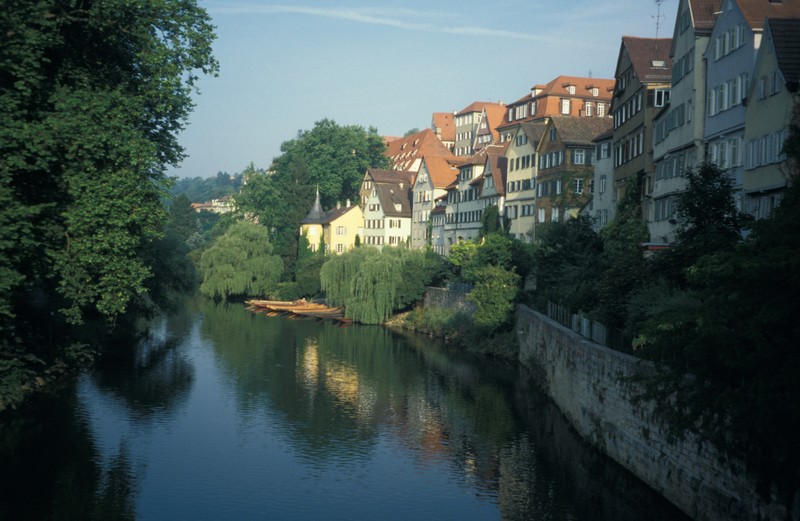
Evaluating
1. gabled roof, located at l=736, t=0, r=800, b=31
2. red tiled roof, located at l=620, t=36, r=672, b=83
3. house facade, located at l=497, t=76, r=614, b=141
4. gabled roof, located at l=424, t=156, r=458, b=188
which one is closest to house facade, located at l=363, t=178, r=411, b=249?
gabled roof, located at l=424, t=156, r=458, b=188

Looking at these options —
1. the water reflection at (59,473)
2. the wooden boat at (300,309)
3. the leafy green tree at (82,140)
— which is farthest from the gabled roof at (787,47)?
the wooden boat at (300,309)

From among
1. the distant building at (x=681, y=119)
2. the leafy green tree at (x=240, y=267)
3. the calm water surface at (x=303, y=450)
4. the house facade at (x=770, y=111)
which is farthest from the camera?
the leafy green tree at (x=240, y=267)

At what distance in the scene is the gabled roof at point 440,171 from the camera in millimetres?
93750

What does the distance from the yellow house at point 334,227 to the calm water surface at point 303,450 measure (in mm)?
55814

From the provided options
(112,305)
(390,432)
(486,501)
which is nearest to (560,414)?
(390,432)

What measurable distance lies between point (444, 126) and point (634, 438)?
129 metres

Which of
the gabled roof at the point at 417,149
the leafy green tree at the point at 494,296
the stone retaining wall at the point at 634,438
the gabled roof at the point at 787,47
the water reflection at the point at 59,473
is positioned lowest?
the water reflection at the point at 59,473

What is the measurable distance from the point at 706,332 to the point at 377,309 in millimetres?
50112

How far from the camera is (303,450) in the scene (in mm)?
26906

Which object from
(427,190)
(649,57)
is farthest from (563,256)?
(427,190)

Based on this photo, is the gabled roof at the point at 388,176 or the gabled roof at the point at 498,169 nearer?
Result: the gabled roof at the point at 498,169

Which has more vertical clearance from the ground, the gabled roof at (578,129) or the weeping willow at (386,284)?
the gabled roof at (578,129)

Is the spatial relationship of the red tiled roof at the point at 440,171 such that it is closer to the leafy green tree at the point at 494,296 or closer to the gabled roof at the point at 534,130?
the gabled roof at the point at 534,130

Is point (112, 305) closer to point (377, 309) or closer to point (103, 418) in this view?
point (103, 418)
